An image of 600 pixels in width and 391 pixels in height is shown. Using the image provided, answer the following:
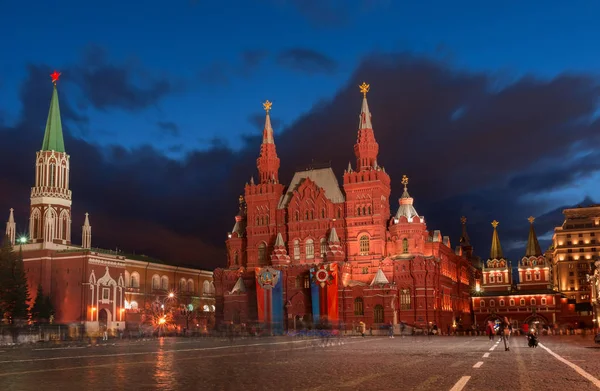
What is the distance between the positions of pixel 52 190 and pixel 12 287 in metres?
19.3

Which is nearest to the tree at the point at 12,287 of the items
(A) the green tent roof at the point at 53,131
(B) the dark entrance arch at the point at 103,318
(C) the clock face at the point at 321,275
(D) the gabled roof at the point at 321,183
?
(B) the dark entrance arch at the point at 103,318

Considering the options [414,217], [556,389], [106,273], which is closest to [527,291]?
[414,217]

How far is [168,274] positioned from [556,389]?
10922 centimetres

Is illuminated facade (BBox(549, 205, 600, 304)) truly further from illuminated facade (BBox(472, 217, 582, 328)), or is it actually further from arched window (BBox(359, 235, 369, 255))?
arched window (BBox(359, 235, 369, 255))

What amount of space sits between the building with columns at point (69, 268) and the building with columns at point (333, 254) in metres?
13.3

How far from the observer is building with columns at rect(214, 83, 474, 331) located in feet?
286

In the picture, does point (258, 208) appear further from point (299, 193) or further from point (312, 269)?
point (312, 269)

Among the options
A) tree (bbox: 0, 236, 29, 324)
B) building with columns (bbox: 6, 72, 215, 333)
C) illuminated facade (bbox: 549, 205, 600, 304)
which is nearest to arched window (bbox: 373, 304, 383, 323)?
building with columns (bbox: 6, 72, 215, 333)

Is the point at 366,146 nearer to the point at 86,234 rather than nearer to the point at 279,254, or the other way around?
the point at 279,254

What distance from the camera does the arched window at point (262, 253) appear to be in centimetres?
9838

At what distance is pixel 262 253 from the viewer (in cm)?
9888

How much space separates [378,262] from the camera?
90562 millimetres

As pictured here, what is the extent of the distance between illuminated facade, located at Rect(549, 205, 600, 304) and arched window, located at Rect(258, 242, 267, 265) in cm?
10197

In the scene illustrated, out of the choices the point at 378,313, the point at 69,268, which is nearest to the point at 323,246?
the point at 378,313
